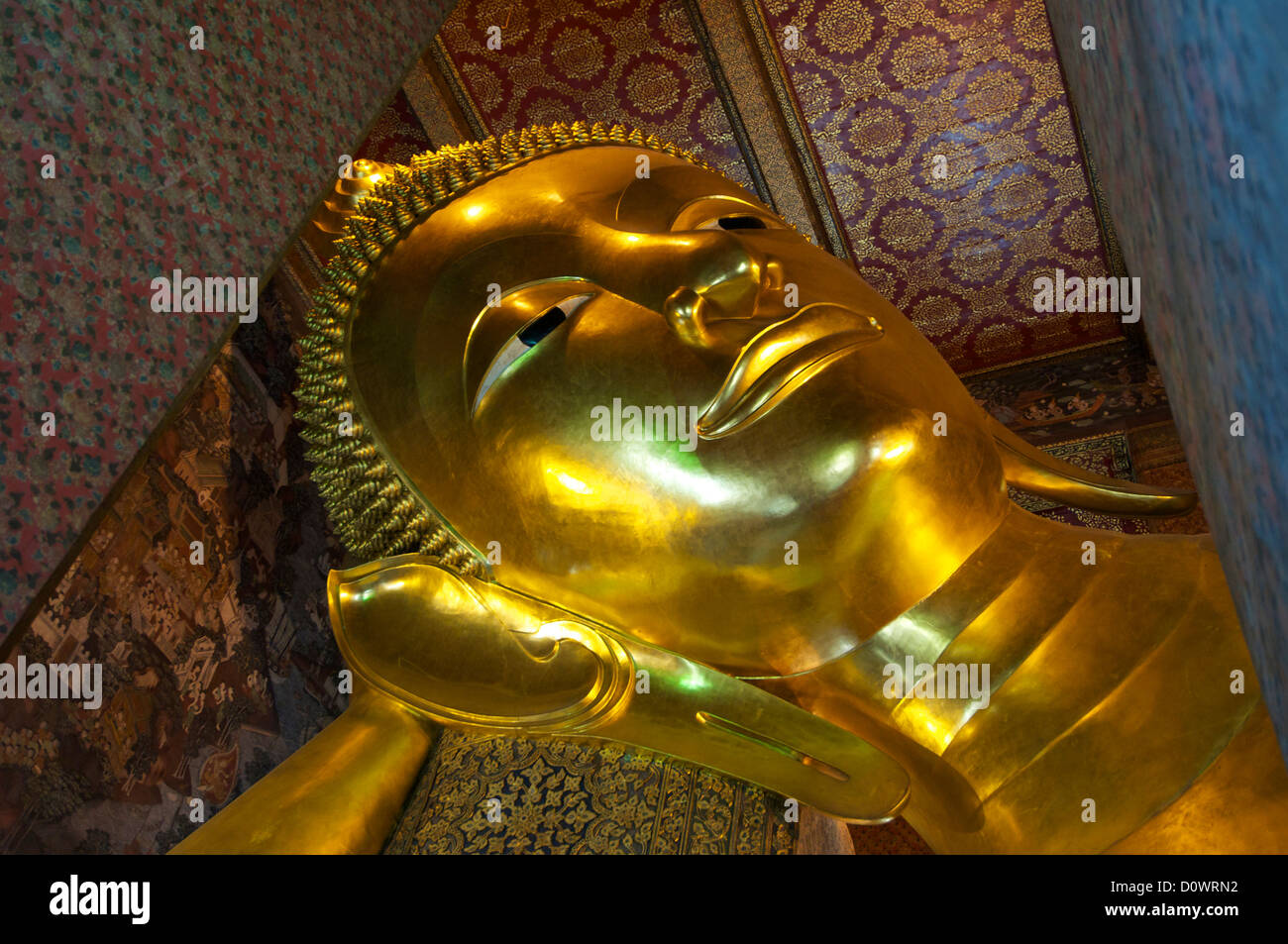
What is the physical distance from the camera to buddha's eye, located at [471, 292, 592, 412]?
1632 millimetres

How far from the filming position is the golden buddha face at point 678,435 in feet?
5.07

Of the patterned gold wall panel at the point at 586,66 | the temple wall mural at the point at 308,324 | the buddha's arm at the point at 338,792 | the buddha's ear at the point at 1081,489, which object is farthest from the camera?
the patterned gold wall panel at the point at 586,66

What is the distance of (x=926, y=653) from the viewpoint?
166 cm

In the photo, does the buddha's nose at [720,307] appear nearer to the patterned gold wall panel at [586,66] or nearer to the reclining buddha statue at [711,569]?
the reclining buddha statue at [711,569]

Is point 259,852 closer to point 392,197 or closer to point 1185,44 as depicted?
point 392,197

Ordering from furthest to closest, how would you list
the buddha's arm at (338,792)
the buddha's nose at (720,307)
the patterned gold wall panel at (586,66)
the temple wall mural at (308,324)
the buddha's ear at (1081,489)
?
the patterned gold wall panel at (586,66), the buddha's ear at (1081,489), the buddha's nose at (720,307), the buddha's arm at (338,792), the temple wall mural at (308,324)

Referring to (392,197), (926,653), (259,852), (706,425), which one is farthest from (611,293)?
(259,852)

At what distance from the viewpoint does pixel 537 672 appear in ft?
5.21

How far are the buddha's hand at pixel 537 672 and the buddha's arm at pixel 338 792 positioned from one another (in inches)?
3.5

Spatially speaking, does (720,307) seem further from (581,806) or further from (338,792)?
(338,792)

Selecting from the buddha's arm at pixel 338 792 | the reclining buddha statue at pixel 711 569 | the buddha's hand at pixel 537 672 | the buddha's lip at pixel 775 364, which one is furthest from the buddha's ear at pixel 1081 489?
the buddha's arm at pixel 338 792

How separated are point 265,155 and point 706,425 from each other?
648 mm

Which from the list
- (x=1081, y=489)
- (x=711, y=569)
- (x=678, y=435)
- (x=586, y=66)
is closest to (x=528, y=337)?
(x=678, y=435)

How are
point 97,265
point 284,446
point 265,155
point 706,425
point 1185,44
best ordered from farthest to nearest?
1. point 284,446
2. point 706,425
3. point 265,155
4. point 97,265
5. point 1185,44
